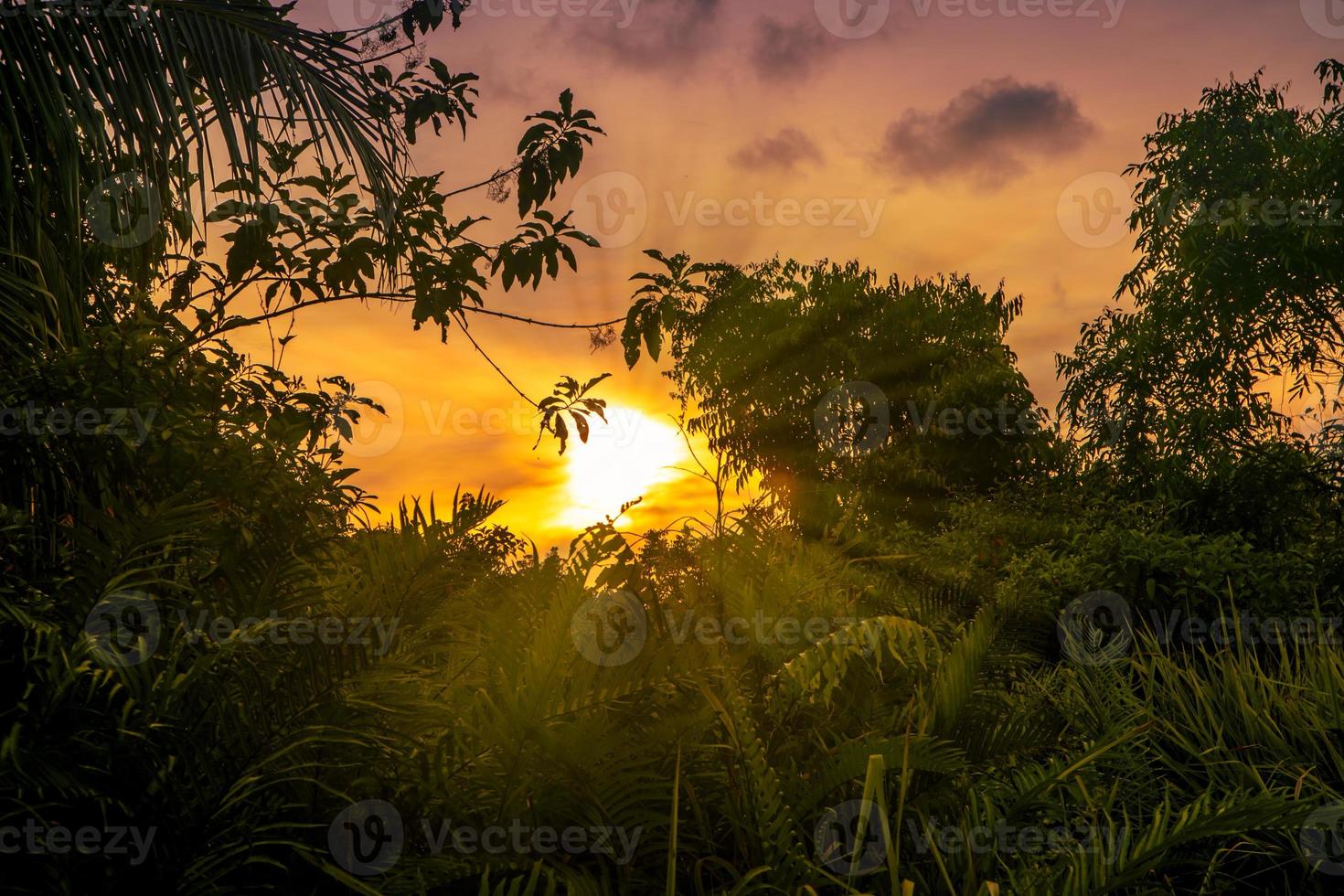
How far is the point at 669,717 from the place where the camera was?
285 centimetres

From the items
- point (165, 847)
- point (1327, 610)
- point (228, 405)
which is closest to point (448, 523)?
point (165, 847)

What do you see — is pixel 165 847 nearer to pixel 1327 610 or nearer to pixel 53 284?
pixel 53 284

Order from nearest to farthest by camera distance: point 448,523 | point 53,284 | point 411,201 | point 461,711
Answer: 1. point 461,711
2. point 448,523
3. point 53,284
4. point 411,201

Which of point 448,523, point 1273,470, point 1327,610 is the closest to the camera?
point 448,523

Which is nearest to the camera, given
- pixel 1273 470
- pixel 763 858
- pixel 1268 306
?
pixel 763 858

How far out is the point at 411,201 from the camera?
216 inches

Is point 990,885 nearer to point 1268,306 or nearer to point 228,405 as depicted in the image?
point 228,405

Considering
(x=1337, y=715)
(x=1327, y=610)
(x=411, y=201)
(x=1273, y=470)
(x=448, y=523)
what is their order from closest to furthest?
(x=448, y=523), (x=1337, y=715), (x=411, y=201), (x=1327, y=610), (x=1273, y=470)

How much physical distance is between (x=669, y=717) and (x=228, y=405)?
2.50 metres

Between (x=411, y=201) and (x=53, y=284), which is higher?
(x=411, y=201)

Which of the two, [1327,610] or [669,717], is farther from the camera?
[1327,610]

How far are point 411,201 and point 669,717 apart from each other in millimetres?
3775

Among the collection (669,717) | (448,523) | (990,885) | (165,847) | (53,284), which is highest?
(53,284)

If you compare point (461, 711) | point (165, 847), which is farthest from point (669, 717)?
point (165, 847)
